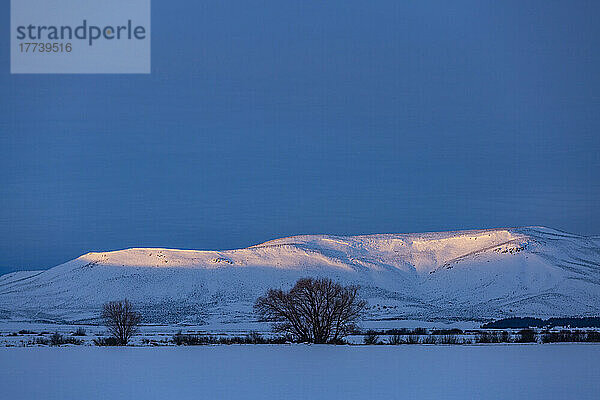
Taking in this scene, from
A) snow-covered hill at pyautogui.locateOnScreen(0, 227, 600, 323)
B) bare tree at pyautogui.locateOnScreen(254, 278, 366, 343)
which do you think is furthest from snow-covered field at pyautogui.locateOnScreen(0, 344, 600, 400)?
snow-covered hill at pyautogui.locateOnScreen(0, 227, 600, 323)

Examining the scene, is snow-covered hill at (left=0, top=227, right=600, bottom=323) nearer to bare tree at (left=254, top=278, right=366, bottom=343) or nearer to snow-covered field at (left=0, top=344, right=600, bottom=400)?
bare tree at (left=254, top=278, right=366, bottom=343)

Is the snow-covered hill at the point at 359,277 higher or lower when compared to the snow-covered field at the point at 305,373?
higher

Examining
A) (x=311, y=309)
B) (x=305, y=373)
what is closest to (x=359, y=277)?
(x=311, y=309)

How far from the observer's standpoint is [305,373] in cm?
2527

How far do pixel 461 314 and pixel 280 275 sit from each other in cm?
2831

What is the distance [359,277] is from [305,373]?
260 ft

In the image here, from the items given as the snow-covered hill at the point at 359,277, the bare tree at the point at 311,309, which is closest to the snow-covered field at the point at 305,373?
the bare tree at the point at 311,309

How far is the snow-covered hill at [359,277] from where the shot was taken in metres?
85.7

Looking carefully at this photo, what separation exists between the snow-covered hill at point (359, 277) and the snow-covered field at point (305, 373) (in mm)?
43738

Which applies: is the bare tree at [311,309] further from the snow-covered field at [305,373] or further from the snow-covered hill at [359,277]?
the snow-covered hill at [359,277]

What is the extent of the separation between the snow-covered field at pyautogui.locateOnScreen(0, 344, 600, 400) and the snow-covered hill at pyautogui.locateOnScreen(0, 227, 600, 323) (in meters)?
43.7

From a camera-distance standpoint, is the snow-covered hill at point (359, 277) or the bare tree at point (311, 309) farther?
the snow-covered hill at point (359, 277)

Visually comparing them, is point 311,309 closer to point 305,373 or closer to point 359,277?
point 305,373

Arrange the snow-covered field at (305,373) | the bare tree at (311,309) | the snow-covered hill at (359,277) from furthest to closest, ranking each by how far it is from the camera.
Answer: the snow-covered hill at (359,277) < the bare tree at (311,309) < the snow-covered field at (305,373)
